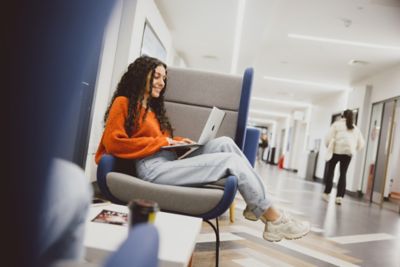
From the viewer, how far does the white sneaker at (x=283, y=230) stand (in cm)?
161

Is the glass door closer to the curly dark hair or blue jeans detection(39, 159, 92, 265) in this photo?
the curly dark hair

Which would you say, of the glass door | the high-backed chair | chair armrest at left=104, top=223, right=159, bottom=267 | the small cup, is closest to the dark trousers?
the glass door

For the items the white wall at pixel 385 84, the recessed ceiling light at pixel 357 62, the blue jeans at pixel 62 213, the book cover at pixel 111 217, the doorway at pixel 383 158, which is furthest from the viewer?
the recessed ceiling light at pixel 357 62

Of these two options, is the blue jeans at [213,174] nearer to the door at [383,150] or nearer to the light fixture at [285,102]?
the door at [383,150]

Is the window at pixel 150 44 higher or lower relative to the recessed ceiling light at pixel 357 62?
lower

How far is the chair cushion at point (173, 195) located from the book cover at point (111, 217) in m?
0.37

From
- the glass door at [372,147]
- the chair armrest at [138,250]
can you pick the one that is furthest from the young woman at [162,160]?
the glass door at [372,147]

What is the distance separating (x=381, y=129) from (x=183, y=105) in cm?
658

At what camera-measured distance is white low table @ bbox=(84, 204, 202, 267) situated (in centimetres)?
50

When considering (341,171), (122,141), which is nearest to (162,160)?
(122,141)

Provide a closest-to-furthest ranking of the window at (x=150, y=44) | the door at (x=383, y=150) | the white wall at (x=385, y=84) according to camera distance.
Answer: the window at (x=150, y=44)
the door at (x=383, y=150)
the white wall at (x=385, y=84)

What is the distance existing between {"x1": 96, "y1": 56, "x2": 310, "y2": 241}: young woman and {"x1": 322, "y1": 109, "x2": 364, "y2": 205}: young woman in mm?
4270

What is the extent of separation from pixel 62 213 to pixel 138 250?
95 millimetres

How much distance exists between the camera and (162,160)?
5.49 feet
